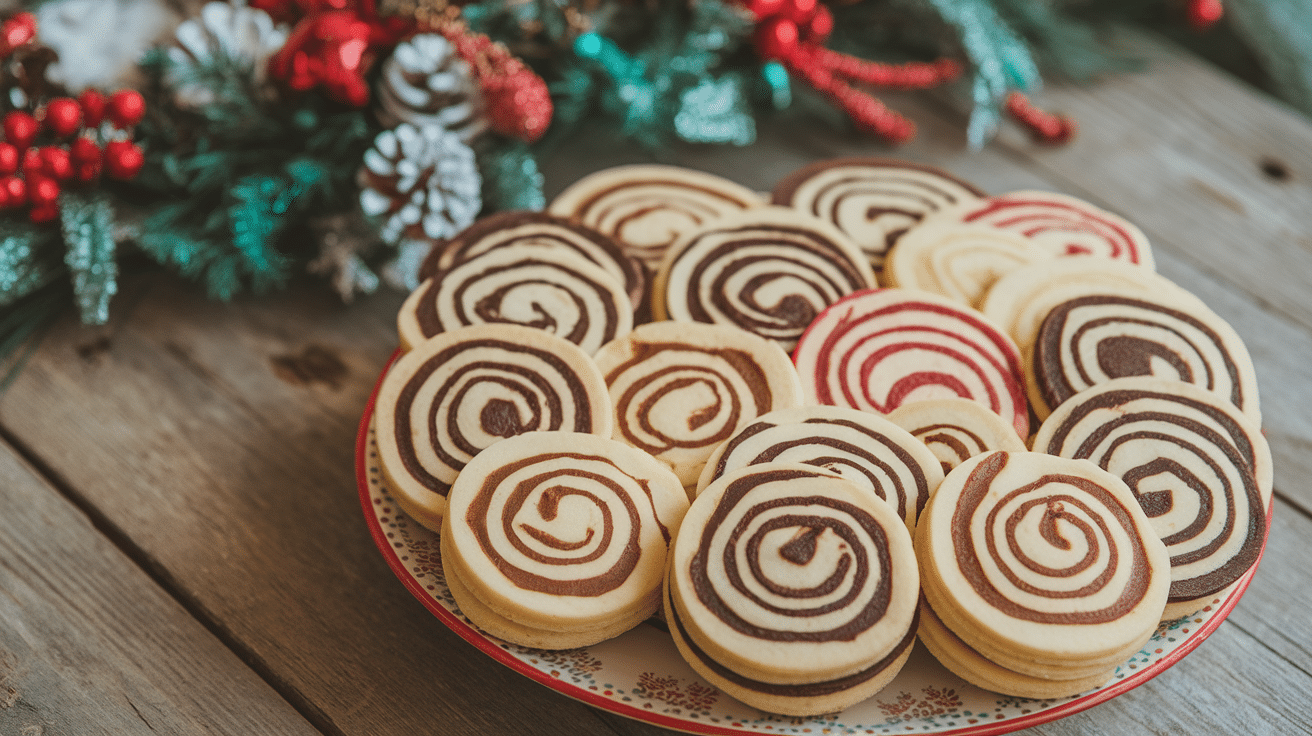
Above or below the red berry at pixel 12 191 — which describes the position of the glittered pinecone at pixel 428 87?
above

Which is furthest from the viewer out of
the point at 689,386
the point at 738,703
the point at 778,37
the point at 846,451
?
the point at 778,37

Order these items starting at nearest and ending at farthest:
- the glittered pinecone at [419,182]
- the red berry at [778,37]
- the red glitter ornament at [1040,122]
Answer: the glittered pinecone at [419,182] < the red berry at [778,37] < the red glitter ornament at [1040,122]

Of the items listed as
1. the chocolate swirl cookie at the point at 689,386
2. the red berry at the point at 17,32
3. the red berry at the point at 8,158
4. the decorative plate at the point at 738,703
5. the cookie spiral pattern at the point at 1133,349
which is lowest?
the decorative plate at the point at 738,703

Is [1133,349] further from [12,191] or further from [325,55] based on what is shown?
[12,191]

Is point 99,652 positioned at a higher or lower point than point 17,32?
lower

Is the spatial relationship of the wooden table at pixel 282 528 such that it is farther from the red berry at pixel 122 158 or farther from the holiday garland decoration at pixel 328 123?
the red berry at pixel 122 158

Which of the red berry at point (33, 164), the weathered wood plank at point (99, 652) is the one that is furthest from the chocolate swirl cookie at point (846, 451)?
the red berry at point (33, 164)

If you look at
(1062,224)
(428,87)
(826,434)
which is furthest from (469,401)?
(1062,224)
